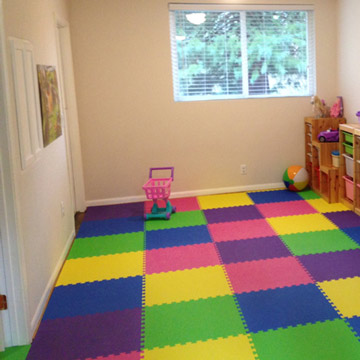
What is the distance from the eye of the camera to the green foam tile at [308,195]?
5273mm

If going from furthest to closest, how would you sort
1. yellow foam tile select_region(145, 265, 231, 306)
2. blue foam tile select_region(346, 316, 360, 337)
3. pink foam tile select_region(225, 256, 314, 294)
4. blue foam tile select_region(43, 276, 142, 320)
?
pink foam tile select_region(225, 256, 314, 294)
yellow foam tile select_region(145, 265, 231, 306)
blue foam tile select_region(43, 276, 142, 320)
blue foam tile select_region(346, 316, 360, 337)

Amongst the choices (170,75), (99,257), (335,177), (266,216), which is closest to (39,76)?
(99,257)

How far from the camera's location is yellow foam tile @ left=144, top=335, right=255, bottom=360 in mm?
2422

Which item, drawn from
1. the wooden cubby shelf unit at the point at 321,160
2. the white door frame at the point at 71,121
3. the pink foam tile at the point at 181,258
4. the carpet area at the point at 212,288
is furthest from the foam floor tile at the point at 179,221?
the wooden cubby shelf unit at the point at 321,160

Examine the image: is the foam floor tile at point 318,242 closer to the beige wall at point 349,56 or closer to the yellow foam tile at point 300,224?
the yellow foam tile at point 300,224

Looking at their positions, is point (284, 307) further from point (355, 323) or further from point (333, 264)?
point (333, 264)

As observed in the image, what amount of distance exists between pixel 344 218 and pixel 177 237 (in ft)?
5.51

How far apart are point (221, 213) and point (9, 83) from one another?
2877 millimetres

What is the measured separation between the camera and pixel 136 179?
5.51m

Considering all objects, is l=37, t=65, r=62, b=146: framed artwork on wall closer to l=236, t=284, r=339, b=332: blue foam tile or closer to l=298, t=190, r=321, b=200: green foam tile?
l=236, t=284, r=339, b=332: blue foam tile

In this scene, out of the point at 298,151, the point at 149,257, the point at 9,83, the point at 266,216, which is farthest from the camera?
the point at 298,151

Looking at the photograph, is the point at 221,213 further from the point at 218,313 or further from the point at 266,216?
the point at 218,313

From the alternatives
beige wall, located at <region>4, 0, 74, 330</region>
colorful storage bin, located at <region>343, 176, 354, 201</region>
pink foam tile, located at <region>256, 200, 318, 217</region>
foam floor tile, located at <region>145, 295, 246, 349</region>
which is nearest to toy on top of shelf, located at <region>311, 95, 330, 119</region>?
colorful storage bin, located at <region>343, 176, 354, 201</region>

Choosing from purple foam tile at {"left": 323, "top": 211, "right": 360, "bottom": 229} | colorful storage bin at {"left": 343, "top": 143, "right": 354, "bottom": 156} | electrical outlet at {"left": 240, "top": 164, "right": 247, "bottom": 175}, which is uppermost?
colorful storage bin at {"left": 343, "top": 143, "right": 354, "bottom": 156}
